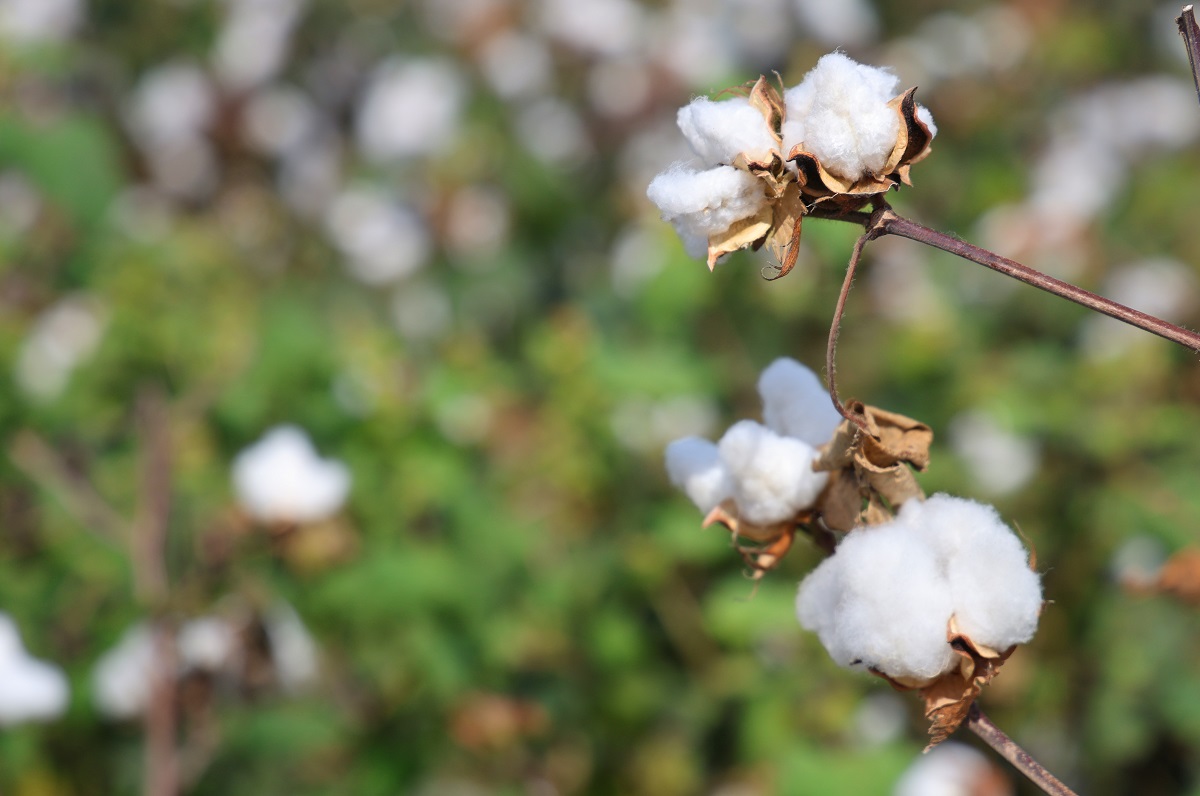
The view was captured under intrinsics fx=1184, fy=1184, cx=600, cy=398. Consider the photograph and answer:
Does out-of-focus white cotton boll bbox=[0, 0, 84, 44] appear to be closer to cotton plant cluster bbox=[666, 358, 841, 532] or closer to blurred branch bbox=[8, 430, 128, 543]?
blurred branch bbox=[8, 430, 128, 543]

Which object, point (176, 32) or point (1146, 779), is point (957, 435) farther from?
point (176, 32)

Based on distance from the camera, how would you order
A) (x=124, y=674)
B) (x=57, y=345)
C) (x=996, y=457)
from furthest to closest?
(x=57, y=345) < (x=996, y=457) < (x=124, y=674)

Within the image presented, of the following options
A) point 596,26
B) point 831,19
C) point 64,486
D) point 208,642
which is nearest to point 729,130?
point 208,642

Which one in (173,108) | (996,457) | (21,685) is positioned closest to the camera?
(21,685)

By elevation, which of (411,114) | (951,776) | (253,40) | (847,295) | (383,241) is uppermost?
(847,295)

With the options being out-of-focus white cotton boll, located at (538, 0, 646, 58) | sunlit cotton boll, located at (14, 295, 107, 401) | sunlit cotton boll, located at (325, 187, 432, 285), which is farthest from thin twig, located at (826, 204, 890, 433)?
out-of-focus white cotton boll, located at (538, 0, 646, 58)

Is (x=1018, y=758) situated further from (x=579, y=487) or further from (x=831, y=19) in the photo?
(x=831, y=19)

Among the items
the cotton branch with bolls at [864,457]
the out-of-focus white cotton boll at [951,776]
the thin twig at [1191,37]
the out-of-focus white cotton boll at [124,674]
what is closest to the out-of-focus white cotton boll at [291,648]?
the out-of-focus white cotton boll at [124,674]
